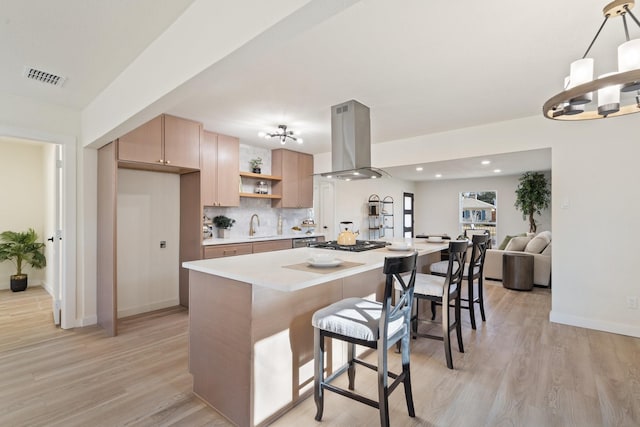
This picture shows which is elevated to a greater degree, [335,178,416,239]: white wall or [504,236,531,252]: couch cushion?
[335,178,416,239]: white wall

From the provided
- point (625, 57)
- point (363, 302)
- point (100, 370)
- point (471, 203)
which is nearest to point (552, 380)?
point (363, 302)

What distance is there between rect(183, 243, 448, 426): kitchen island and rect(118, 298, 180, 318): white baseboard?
2.24 meters

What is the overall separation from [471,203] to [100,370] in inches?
344

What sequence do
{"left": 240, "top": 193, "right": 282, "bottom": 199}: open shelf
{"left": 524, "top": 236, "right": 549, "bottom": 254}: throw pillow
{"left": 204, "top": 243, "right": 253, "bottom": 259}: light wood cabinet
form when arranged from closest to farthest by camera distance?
{"left": 204, "top": 243, "right": 253, "bottom": 259}: light wood cabinet < {"left": 240, "top": 193, "right": 282, "bottom": 199}: open shelf < {"left": 524, "top": 236, "right": 549, "bottom": 254}: throw pillow

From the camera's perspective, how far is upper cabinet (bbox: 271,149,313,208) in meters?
5.57

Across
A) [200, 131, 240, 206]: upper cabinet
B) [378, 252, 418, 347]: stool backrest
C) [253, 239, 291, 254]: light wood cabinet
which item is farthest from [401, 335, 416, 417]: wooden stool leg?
[200, 131, 240, 206]: upper cabinet

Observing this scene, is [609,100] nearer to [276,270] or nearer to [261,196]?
[276,270]

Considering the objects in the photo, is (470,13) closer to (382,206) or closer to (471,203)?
(382,206)

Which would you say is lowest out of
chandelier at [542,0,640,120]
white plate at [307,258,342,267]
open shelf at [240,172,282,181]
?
white plate at [307,258,342,267]

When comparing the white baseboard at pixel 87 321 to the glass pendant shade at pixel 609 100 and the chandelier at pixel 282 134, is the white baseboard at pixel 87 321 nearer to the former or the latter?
the chandelier at pixel 282 134

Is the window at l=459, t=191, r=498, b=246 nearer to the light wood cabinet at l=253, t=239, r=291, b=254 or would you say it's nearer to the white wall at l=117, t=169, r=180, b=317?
the light wood cabinet at l=253, t=239, r=291, b=254

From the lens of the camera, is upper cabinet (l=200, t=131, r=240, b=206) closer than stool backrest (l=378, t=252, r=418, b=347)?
No

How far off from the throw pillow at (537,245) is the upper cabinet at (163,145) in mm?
5563

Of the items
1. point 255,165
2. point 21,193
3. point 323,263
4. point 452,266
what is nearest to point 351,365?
point 323,263
